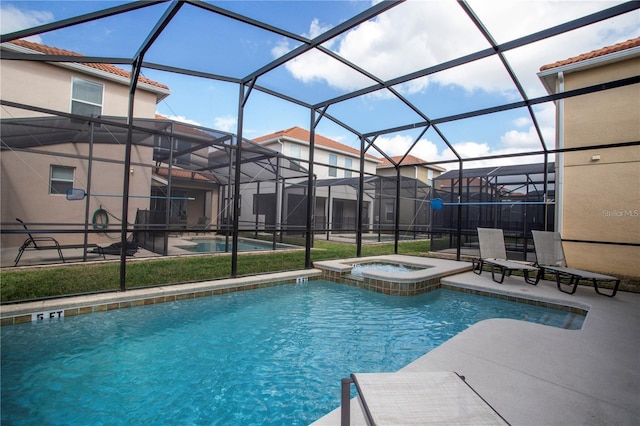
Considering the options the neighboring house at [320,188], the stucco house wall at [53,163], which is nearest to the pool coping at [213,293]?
the stucco house wall at [53,163]

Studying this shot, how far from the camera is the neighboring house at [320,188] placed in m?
13.2

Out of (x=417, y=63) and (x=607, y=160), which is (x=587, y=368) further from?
(x=607, y=160)

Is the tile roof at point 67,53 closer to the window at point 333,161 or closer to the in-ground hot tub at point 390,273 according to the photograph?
the in-ground hot tub at point 390,273

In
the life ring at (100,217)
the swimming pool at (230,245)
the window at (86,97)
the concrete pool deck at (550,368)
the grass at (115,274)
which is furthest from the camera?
the swimming pool at (230,245)

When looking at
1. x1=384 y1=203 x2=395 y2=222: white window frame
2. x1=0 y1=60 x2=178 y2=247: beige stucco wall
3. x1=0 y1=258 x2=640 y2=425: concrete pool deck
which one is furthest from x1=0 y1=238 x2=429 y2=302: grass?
x1=384 y1=203 x2=395 y2=222: white window frame

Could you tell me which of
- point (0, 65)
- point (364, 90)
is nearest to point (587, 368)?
point (364, 90)

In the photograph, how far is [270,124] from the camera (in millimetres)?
6863

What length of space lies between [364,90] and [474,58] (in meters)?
1.79

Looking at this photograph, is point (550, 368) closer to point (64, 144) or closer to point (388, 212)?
point (64, 144)

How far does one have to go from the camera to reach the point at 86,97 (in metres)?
8.19

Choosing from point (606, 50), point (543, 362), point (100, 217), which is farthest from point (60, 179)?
point (606, 50)

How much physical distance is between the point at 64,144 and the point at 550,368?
971 centimetres

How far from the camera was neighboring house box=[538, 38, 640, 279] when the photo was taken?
6070 millimetres

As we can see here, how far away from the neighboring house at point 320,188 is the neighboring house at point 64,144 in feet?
16.6
